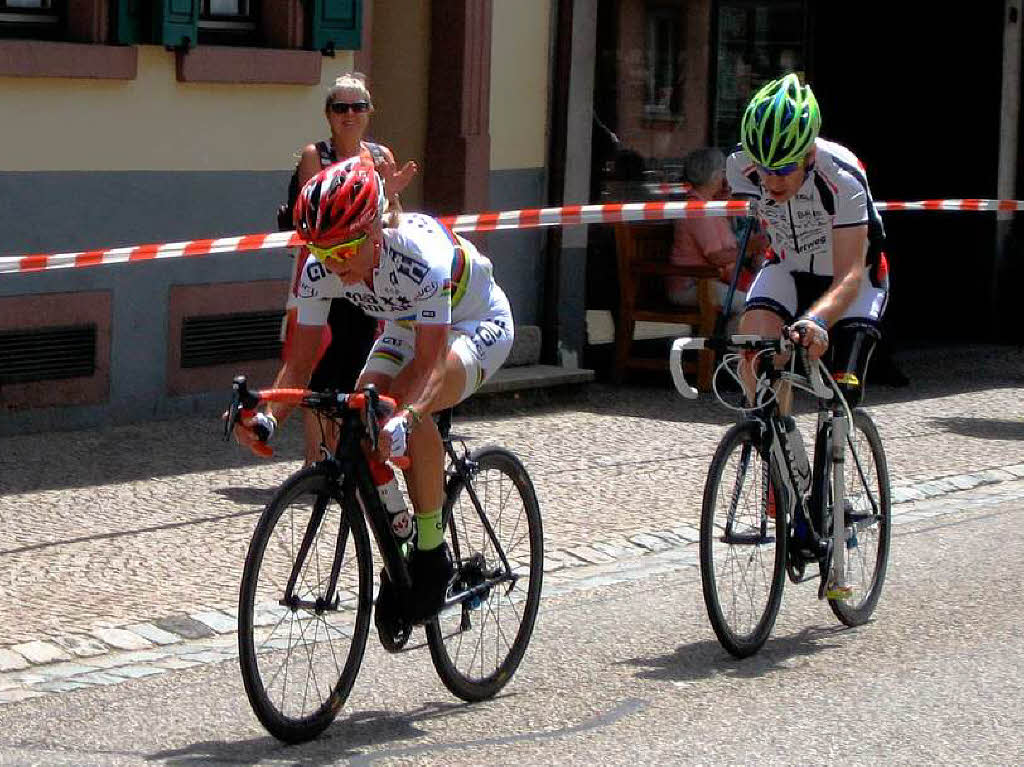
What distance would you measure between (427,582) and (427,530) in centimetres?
15

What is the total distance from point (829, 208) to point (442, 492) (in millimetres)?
1944

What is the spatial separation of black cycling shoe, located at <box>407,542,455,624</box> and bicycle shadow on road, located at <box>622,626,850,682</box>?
3.11 feet

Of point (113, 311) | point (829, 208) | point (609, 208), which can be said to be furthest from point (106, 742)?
point (609, 208)

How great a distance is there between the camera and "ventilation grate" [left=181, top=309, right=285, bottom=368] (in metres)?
11.2

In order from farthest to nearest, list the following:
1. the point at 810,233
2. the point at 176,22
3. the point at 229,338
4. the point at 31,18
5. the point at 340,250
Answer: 1. the point at 229,338
2. the point at 176,22
3. the point at 31,18
4. the point at 810,233
5. the point at 340,250

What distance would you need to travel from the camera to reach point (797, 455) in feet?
22.9

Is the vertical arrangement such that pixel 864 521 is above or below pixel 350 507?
below

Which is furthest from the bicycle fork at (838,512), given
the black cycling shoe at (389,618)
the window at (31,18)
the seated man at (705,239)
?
the seated man at (705,239)

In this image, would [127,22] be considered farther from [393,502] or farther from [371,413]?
[371,413]

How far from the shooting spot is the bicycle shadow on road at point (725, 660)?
21.6ft

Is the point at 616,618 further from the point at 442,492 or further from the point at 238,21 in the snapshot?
the point at 238,21

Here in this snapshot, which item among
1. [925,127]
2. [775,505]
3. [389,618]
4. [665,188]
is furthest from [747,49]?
[389,618]

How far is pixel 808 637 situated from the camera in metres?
7.14

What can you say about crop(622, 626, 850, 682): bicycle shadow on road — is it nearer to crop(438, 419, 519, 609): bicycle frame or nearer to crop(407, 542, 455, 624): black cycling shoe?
crop(438, 419, 519, 609): bicycle frame
